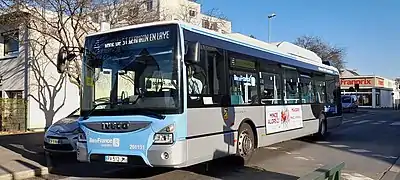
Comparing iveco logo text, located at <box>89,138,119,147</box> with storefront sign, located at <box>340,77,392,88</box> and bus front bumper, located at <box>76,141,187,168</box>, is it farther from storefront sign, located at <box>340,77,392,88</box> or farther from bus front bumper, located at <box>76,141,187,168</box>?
storefront sign, located at <box>340,77,392,88</box>

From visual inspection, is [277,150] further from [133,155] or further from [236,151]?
[133,155]

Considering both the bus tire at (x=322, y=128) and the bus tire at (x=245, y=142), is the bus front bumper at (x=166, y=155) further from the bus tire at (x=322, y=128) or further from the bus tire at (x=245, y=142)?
the bus tire at (x=322, y=128)

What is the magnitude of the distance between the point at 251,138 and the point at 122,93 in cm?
354

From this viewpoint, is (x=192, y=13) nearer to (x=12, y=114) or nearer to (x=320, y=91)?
(x=12, y=114)

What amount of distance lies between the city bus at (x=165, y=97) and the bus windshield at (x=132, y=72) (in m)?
0.02

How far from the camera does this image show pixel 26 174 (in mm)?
9266

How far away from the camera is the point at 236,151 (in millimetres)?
9422

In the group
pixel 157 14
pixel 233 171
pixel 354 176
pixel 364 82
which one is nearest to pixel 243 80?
pixel 233 171

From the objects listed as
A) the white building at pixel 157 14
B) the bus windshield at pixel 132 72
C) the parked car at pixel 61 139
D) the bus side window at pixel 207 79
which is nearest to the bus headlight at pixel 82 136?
the bus windshield at pixel 132 72

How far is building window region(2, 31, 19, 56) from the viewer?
2188 cm

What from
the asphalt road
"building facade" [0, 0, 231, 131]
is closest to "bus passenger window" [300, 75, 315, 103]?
the asphalt road

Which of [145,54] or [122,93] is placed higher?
[145,54]

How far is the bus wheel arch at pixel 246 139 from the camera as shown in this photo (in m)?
9.55

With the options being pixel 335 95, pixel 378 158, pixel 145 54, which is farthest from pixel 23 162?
pixel 335 95
